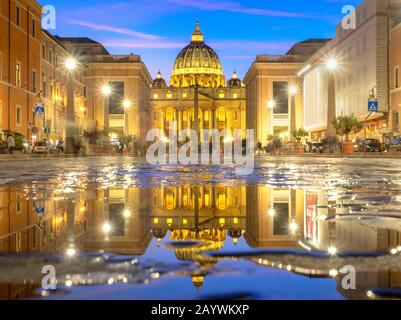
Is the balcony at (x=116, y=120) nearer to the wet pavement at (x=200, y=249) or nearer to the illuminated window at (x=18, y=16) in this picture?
the illuminated window at (x=18, y=16)

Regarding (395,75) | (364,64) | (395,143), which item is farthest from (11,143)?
(364,64)

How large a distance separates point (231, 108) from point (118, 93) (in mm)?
49053

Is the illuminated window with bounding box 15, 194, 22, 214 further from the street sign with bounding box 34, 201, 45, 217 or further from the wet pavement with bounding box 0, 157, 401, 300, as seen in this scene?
the street sign with bounding box 34, 201, 45, 217

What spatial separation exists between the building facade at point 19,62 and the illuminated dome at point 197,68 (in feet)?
313

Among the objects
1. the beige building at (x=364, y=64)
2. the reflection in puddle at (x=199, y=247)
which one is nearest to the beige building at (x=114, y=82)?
the beige building at (x=364, y=64)

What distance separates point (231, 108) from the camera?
5123 inches

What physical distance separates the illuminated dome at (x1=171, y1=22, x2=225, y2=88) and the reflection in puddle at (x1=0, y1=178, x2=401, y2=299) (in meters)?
133

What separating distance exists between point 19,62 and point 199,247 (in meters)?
39.6

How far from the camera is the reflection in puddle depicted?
77.0 inches

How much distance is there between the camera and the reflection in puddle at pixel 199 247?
77.0 inches

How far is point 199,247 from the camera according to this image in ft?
9.03

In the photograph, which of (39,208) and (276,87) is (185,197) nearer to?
(39,208)
